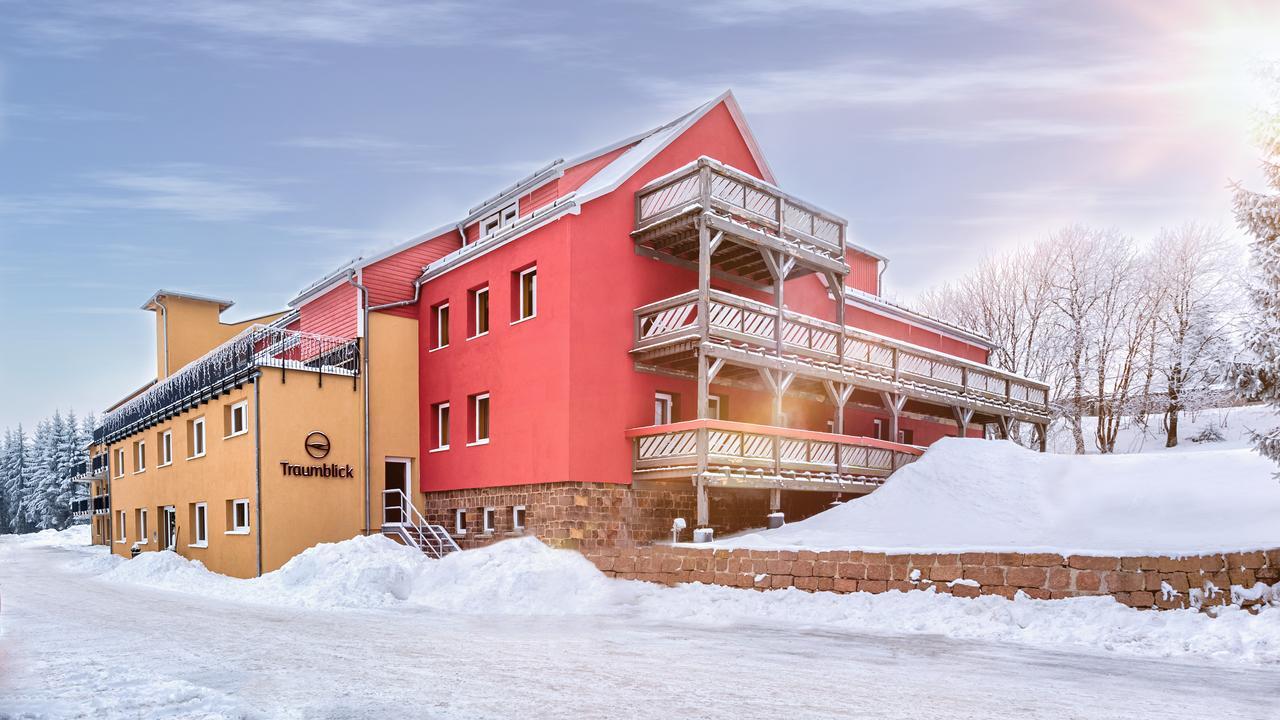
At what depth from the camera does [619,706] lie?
6980 millimetres

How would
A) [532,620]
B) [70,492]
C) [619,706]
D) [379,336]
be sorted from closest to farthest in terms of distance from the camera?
[619,706] < [532,620] < [379,336] < [70,492]

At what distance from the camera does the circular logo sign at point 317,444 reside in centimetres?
2266

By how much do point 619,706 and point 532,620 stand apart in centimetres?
715

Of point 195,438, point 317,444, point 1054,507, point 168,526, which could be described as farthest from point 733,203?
point 168,526

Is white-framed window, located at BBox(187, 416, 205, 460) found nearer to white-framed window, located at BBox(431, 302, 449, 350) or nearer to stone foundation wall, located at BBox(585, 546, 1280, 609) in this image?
white-framed window, located at BBox(431, 302, 449, 350)

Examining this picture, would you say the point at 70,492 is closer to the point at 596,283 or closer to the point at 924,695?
the point at 596,283

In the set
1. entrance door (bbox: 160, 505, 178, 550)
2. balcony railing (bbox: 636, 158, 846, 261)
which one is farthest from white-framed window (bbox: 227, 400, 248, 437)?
balcony railing (bbox: 636, 158, 846, 261)

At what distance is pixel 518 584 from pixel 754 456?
679cm

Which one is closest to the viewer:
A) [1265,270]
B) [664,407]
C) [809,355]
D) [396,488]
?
[1265,270]

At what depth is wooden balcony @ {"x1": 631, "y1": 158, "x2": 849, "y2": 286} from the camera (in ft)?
67.6

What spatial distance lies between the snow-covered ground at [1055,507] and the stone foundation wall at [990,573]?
203 millimetres

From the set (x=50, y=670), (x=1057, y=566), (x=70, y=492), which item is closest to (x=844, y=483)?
(x=1057, y=566)

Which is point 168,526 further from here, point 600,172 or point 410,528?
point 600,172

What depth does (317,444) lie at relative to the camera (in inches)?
897
